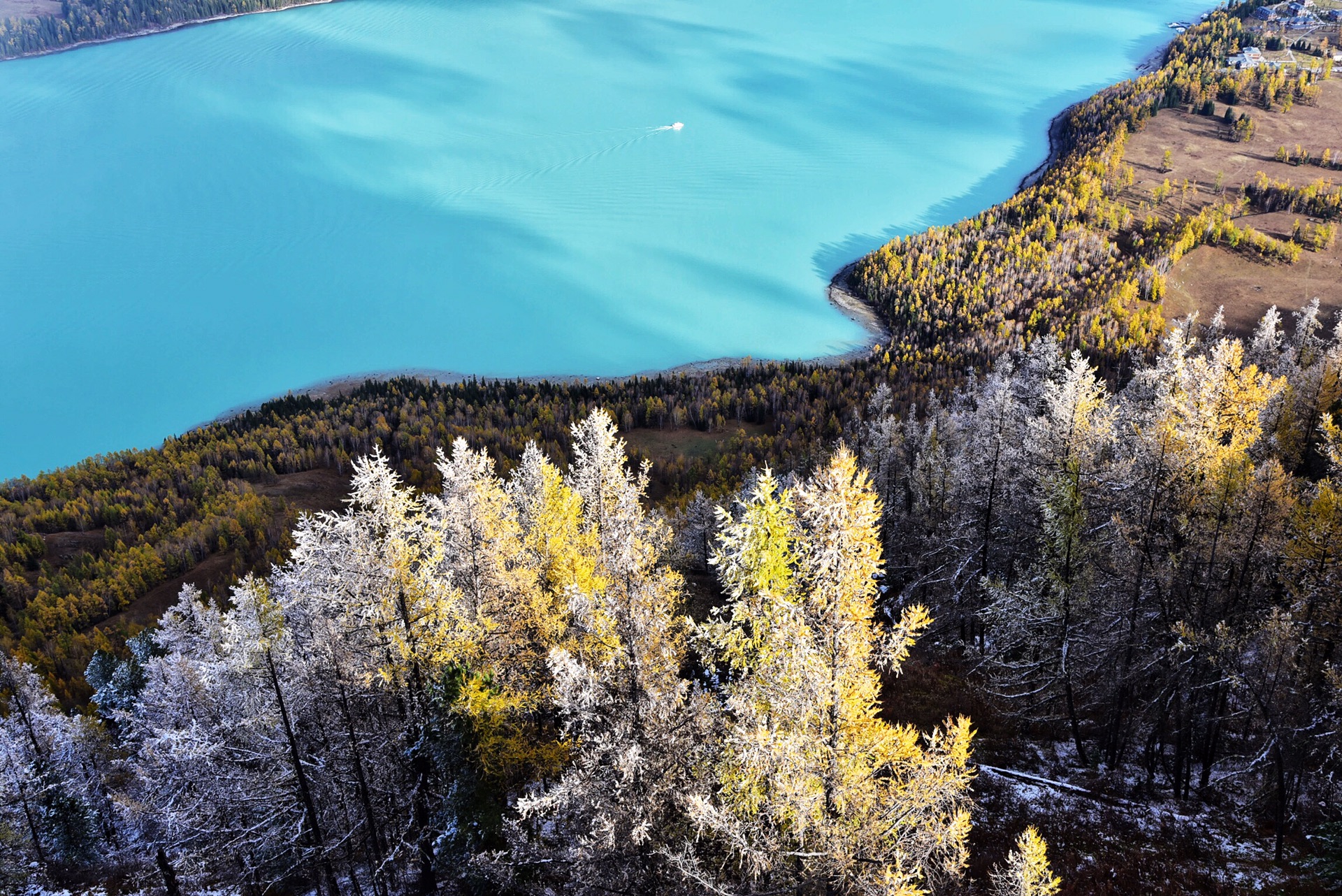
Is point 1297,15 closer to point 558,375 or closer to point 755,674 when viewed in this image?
point 558,375

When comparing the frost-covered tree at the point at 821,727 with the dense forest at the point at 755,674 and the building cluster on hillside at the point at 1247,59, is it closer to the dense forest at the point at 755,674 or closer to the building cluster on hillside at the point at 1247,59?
the dense forest at the point at 755,674

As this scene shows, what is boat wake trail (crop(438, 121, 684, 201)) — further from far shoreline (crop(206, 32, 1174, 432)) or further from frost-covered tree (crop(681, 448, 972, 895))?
frost-covered tree (crop(681, 448, 972, 895))

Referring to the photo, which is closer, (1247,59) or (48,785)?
(48,785)

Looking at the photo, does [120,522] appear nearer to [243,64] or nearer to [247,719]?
[247,719]

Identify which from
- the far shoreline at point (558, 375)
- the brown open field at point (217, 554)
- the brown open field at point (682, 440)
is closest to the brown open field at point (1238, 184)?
the far shoreline at point (558, 375)

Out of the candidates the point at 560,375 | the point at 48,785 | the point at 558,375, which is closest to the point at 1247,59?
the point at 560,375

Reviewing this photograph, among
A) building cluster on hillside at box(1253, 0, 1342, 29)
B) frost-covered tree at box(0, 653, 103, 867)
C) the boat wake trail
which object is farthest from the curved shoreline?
building cluster on hillside at box(1253, 0, 1342, 29)
